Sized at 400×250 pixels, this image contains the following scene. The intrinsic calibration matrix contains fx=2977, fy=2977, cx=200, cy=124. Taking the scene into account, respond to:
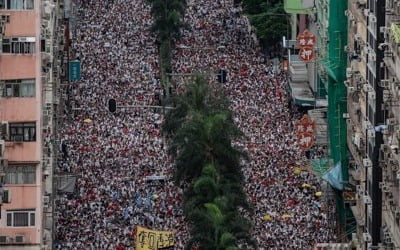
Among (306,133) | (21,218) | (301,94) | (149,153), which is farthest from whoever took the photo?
(301,94)

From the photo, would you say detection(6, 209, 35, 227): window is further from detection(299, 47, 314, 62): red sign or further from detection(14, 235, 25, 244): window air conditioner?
detection(299, 47, 314, 62): red sign

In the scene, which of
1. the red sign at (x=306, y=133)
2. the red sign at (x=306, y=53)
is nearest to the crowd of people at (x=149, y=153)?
the red sign at (x=306, y=133)

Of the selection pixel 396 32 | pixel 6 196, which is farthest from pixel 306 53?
pixel 6 196

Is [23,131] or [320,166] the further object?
[320,166]

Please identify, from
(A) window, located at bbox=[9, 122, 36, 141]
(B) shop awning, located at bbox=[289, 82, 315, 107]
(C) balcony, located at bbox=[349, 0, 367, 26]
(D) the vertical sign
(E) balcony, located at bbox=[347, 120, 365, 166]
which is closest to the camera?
(A) window, located at bbox=[9, 122, 36, 141]

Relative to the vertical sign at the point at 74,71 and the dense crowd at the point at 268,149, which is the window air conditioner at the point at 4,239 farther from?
the vertical sign at the point at 74,71

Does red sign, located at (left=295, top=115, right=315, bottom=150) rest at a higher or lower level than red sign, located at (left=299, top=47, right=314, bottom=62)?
lower

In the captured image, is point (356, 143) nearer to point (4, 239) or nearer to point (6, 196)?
point (4, 239)

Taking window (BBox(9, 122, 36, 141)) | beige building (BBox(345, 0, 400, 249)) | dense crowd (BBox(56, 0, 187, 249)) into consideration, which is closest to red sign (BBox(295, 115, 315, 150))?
beige building (BBox(345, 0, 400, 249))
